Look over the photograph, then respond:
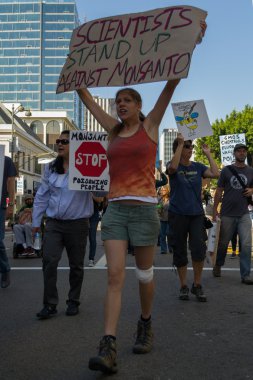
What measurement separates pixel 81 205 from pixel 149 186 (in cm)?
175

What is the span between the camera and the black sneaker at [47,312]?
5188mm

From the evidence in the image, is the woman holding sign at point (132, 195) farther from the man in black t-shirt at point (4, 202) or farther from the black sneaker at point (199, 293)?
the man in black t-shirt at point (4, 202)

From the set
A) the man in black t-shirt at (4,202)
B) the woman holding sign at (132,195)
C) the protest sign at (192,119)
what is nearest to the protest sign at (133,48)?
the woman holding sign at (132,195)

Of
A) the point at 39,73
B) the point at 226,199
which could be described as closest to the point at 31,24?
the point at 39,73

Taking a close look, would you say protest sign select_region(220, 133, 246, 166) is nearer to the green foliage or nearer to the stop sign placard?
the stop sign placard

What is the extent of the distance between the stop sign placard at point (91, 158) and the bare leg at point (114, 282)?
6.06 ft

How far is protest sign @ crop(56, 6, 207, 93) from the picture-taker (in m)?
4.00

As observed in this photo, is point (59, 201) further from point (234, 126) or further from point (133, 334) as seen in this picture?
point (234, 126)

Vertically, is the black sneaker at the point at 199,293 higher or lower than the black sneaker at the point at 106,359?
lower

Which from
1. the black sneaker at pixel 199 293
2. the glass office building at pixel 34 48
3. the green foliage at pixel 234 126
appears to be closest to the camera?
the black sneaker at pixel 199 293

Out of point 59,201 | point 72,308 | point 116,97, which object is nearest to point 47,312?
point 72,308

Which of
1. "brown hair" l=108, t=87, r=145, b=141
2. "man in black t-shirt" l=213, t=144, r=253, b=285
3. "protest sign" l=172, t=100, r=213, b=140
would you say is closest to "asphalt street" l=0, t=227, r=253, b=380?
"man in black t-shirt" l=213, t=144, r=253, b=285

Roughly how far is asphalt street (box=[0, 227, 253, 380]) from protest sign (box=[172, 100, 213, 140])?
1.99 meters

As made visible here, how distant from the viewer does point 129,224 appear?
150 inches
